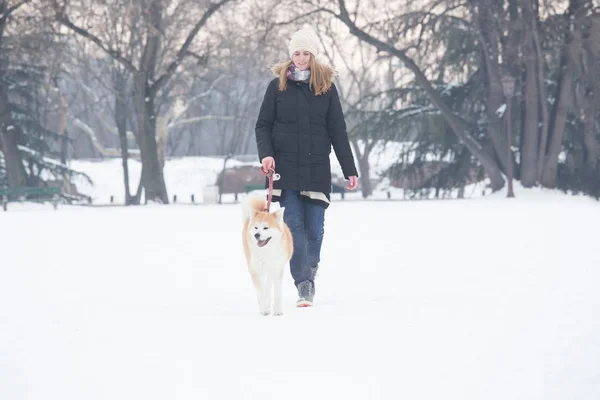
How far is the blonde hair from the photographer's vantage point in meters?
7.48

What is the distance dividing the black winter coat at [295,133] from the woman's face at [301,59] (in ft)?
0.46

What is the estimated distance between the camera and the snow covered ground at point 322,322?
504 centimetres

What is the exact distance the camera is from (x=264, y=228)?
6.96 metres

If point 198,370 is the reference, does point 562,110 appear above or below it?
above

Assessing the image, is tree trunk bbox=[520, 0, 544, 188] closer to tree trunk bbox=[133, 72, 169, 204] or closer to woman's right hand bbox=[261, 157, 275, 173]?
tree trunk bbox=[133, 72, 169, 204]

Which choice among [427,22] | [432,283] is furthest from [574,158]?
[432,283]

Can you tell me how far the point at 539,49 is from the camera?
25.5 metres

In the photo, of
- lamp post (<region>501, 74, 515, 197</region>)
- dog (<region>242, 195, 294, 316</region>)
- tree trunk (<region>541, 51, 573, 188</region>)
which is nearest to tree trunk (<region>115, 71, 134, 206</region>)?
lamp post (<region>501, 74, 515, 197</region>)

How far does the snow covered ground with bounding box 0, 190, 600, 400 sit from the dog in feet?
0.76

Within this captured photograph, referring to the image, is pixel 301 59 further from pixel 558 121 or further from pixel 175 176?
pixel 175 176

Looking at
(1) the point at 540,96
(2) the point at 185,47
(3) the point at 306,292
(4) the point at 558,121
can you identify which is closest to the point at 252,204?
(3) the point at 306,292

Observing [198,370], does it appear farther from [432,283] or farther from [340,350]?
[432,283]

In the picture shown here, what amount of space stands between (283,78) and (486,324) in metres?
2.47

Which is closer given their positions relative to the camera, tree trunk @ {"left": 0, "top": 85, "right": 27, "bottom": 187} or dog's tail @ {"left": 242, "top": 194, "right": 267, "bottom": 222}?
dog's tail @ {"left": 242, "top": 194, "right": 267, "bottom": 222}
